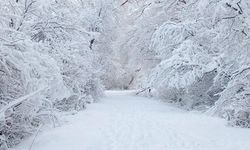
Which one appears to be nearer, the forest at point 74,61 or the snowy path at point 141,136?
the forest at point 74,61

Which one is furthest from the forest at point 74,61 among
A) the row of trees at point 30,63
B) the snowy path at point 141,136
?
the snowy path at point 141,136

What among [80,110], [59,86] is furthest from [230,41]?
[80,110]

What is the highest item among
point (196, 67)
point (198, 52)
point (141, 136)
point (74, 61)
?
point (198, 52)

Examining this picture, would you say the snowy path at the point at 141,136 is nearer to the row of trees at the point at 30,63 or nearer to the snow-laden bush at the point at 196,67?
the row of trees at the point at 30,63

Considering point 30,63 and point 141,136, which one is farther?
point 141,136

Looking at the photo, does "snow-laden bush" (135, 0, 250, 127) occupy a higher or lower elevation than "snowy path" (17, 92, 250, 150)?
higher

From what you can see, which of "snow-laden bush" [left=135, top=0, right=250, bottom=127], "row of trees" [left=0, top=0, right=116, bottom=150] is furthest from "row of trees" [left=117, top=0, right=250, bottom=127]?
"row of trees" [left=0, top=0, right=116, bottom=150]

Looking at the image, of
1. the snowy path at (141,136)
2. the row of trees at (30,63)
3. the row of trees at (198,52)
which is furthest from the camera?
the row of trees at (198,52)

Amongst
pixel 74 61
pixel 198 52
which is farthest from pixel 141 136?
pixel 198 52

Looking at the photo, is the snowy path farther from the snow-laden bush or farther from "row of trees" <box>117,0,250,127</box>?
the snow-laden bush

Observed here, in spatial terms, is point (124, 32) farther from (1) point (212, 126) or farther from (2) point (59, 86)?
(2) point (59, 86)

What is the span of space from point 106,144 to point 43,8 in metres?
4.18

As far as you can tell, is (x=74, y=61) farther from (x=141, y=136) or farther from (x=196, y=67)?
(x=196, y=67)

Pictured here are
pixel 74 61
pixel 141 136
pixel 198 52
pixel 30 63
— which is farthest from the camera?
pixel 198 52
